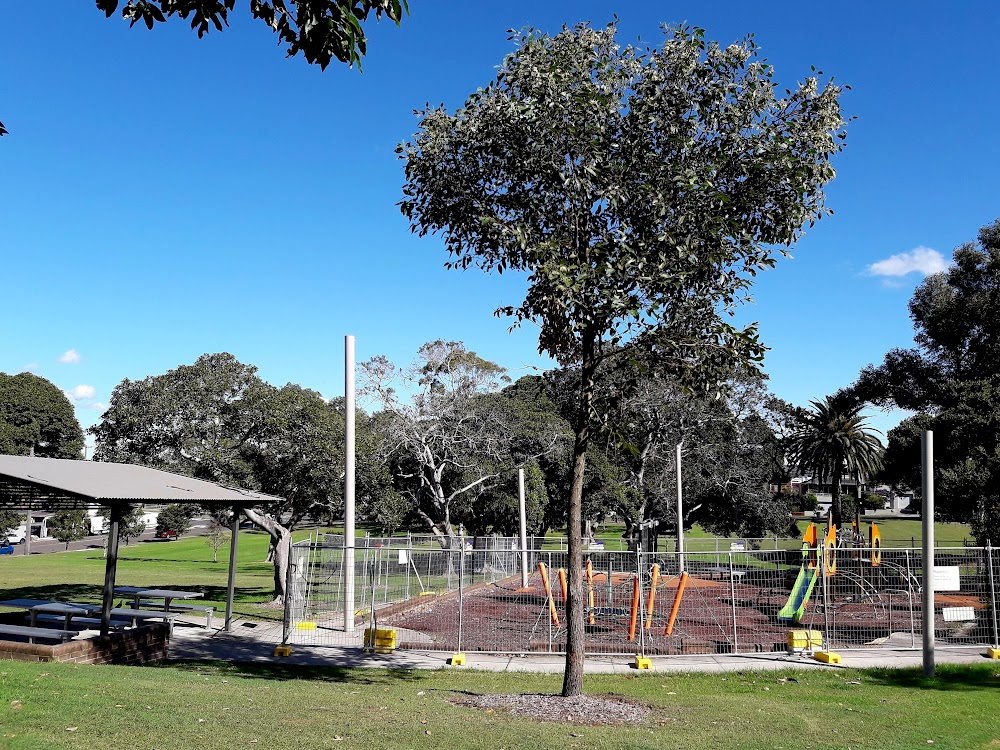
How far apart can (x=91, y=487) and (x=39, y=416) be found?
171 feet

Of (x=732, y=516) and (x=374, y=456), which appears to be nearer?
(x=374, y=456)

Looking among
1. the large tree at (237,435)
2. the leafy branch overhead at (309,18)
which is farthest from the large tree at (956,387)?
the leafy branch overhead at (309,18)

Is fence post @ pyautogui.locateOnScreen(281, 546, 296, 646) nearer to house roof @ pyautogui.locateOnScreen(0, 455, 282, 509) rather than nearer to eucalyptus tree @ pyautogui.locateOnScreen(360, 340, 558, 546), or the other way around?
house roof @ pyautogui.locateOnScreen(0, 455, 282, 509)

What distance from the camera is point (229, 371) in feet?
92.3

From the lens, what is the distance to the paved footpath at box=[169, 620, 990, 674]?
1546cm

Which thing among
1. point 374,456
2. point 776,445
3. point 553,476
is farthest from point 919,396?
point 374,456

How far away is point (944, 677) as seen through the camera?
1460 cm

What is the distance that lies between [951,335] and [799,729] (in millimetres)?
33284

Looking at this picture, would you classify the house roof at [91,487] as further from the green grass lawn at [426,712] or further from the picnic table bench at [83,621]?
the green grass lawn at [426,712]

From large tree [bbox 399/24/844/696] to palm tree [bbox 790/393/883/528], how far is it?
39299 mm

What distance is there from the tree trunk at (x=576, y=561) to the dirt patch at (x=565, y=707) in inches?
11.9

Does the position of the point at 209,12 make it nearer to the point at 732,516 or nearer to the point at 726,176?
the point at 726,176

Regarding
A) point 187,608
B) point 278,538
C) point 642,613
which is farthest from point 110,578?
point 278,538

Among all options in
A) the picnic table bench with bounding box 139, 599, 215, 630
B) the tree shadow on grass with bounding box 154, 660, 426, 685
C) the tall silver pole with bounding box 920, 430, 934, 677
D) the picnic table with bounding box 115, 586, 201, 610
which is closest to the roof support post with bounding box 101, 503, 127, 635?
the tree shadow on grass with bounding box 154, 660, 426, 685
